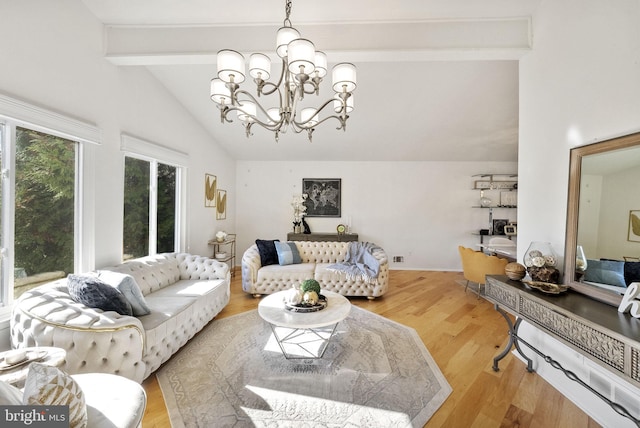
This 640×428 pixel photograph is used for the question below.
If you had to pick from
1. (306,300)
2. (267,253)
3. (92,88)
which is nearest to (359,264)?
(267,253)

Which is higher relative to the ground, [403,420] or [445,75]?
[445,75]

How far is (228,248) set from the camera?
17.7ft

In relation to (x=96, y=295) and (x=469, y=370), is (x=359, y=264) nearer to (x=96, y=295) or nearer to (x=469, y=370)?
(x=469, y=370)

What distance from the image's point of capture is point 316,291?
2.49m

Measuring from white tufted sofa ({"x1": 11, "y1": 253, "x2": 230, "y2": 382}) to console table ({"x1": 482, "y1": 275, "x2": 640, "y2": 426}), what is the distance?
9.38ft

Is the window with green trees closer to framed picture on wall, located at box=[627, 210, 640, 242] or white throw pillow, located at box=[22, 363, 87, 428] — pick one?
white throw pillow, located at box=[22, 363, 87, 428]

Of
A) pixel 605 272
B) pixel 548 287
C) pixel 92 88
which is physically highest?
pixel 92 88

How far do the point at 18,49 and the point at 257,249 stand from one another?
3.19m

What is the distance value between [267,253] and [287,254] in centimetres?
34

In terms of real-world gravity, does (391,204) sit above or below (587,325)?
above

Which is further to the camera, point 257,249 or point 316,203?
point 316,203

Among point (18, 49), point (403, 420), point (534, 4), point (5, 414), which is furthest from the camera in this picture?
point (534, 4)

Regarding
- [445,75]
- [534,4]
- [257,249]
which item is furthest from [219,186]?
[534,4]

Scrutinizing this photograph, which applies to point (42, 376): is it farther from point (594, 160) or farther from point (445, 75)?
point (445, 75)
